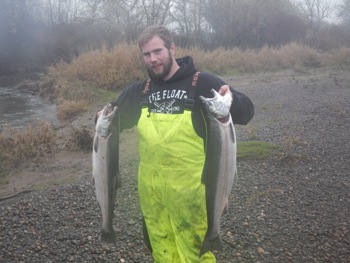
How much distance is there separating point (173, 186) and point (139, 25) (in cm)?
3223

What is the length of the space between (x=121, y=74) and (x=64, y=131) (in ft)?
20.0

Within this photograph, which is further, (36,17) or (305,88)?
(36,17)

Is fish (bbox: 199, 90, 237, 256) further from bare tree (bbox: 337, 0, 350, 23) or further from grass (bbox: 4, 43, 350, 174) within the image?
bare tree (bbox: 337, 0, 350, 23)

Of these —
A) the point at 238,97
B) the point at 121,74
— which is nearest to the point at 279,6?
the point at 121,74

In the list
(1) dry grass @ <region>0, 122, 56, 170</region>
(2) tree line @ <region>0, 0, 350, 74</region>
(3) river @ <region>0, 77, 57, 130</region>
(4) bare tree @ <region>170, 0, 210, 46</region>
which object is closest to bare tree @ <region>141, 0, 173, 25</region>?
(2) tree line @ <region>0, 0, 350, 74</region>

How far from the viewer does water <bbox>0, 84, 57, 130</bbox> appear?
1297cm

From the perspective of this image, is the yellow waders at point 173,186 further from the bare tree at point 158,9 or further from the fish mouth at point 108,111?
the bare tree at point 158,9

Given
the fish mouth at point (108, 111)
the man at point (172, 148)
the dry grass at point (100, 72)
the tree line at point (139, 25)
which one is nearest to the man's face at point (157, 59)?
the man at point (172, 148)

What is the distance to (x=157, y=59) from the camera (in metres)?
2.96

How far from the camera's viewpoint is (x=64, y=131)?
10688 mm

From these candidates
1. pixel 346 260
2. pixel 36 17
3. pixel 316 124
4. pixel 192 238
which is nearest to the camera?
pixel 192 238

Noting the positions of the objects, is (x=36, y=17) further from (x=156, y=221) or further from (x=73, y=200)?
(x=156, y=221)

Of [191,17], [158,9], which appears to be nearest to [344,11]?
[191,17]

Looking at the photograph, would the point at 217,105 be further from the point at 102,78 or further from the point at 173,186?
the point at 102,78
